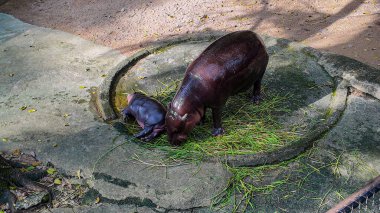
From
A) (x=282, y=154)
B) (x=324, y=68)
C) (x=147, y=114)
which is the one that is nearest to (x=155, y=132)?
(x=147, y=114)

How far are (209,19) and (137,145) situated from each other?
4.08m

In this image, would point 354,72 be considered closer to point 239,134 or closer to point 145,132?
point 239,134

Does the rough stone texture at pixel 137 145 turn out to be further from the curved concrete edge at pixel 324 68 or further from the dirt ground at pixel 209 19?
the dirt ground at pixel 209 19

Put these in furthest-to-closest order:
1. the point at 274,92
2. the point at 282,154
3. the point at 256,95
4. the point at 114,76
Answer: the point at 114,76 → the point at 274,92 → the point at 256,95 → the point at 282,154

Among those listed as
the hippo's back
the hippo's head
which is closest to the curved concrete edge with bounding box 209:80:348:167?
the hippo's head

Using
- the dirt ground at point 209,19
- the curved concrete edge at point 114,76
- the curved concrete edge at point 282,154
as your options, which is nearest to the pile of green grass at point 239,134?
the curved concrete edge at point 282,154

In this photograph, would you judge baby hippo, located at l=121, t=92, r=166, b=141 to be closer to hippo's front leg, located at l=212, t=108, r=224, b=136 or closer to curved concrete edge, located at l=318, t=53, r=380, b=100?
hippo's front leg, located at l=212, t=108, r=224, b=136

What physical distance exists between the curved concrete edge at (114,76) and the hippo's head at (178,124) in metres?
0.94

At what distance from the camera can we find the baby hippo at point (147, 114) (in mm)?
4664

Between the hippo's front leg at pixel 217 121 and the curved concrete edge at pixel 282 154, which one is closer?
the curved concrete edge at pixel 282 154

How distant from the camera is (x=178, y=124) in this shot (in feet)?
14.3

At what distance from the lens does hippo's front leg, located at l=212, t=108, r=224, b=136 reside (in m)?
4.61

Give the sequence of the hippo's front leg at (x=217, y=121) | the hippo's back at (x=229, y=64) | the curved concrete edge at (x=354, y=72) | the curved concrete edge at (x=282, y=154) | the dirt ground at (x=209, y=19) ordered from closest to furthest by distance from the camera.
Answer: the curved concrete edge at (x=282, y=154) < the hippo's back at (x=229, y=64) < the hippo's front leg at (x=217, y=121) < the curved concrete edge at (x=354, y=72) < the dirt ground at (x=209, y=19)

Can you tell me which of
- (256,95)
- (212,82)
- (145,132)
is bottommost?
(256,95)
